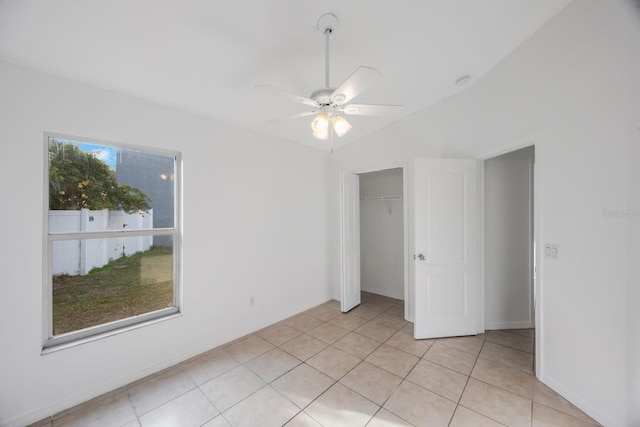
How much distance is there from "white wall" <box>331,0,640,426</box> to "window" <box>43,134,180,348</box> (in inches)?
134

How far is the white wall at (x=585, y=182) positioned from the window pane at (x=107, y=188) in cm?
346

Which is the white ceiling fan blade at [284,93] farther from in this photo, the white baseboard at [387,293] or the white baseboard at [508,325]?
the white baseboard at [387,293]

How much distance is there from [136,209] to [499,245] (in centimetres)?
405

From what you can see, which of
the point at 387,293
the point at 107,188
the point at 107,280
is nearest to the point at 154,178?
the point at 107,188

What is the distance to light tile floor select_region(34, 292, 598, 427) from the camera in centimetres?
172

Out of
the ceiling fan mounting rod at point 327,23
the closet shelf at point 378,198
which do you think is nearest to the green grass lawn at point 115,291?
the ceiling fan mounting rod at point 327,23

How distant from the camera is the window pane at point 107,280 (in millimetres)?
1945

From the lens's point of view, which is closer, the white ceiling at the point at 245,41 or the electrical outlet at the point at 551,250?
the white ceiling at the point at 245,41

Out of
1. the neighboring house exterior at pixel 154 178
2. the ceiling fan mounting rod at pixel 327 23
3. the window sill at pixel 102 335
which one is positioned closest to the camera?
the ceiling fan mounting rod at pixel 327 23

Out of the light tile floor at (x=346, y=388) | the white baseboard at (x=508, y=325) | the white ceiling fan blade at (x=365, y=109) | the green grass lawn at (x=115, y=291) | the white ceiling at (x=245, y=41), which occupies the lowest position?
the light tile floor at (x=346, y=388)

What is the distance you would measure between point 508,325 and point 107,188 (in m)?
4.62

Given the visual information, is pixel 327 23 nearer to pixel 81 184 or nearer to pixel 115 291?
pixel 81 184

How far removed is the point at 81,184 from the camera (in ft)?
6.58

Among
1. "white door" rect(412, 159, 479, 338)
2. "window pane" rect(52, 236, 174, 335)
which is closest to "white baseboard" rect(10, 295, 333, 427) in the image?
"window pane" rect(52, 236, 174, 335)
